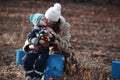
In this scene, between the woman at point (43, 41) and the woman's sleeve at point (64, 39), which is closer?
the woman at point (43, 41)

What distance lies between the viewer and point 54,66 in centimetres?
608

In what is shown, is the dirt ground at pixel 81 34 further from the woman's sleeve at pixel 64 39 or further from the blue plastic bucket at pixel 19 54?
the woman's sleeve at pixel 64 39

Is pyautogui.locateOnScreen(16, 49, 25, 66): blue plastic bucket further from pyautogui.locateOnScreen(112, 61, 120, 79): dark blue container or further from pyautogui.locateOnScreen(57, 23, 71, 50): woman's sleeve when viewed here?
pyautogui.locateOnScreen(112, 61, 120, 79): dark blue container

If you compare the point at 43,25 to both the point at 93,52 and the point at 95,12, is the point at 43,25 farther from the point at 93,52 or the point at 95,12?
the point at 95,12

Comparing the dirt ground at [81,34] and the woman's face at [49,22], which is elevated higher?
the woman's face at [49,22]

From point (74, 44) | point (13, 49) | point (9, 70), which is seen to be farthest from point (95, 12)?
point (9, 70)

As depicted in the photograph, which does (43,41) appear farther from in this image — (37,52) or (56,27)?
(56,27)

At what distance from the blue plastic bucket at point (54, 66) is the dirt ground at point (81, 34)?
406mm

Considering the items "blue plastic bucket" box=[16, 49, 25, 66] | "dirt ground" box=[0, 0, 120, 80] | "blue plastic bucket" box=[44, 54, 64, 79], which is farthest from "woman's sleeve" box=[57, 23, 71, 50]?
"blue plastic bucket" box=[16, 49, 25, 66]

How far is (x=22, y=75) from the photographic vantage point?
21.9 ft

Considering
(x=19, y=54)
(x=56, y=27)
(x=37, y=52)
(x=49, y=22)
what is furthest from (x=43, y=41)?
(x=19, y=54)

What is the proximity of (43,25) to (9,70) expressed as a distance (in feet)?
4.56

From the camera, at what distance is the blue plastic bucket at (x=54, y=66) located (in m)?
6.06

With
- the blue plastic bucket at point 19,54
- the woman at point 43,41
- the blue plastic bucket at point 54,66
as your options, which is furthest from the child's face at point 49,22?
the blue plastic bucket at point 19,54
